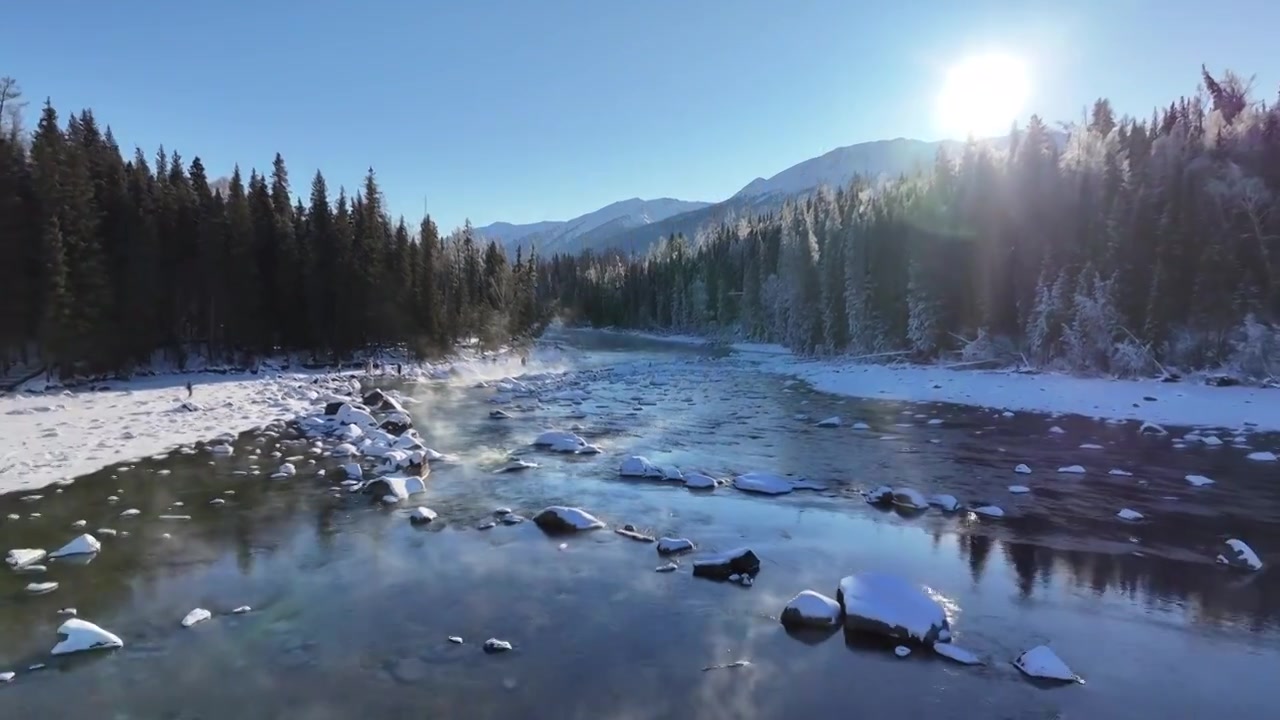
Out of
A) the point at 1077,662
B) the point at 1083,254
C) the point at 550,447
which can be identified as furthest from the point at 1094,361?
the point at 1077,662

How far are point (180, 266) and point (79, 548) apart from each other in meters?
43.9

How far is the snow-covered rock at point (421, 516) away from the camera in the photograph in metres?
15.2

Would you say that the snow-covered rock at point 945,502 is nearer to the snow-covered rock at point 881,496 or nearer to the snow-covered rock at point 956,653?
the snow-covered rock at point 881,496

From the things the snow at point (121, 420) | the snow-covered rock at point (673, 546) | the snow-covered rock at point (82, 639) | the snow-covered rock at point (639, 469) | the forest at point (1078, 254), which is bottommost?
the snow-covered rock at point (673, 546)

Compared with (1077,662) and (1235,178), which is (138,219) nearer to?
(1077,662)

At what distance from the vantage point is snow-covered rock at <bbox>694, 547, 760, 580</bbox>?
12.3 metres

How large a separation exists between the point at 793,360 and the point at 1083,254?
98.2 ft

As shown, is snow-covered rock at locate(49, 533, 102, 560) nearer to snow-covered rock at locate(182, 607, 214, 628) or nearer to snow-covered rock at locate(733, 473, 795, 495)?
snow-covered rock at locate(182, 607, 214, 628)

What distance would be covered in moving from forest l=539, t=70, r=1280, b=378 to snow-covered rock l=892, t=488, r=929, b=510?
106ft

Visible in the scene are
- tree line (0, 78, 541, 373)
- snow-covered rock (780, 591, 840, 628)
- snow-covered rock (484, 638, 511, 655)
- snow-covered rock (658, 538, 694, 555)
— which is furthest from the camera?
tree line (0, 78, 541, 373)

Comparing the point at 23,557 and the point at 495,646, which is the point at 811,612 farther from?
the point at 23,557

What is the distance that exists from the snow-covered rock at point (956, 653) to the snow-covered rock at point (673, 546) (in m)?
5.14

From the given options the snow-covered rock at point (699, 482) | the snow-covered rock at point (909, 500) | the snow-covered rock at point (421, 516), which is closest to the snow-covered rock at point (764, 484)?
the snow-covered rock at point (699, 482)

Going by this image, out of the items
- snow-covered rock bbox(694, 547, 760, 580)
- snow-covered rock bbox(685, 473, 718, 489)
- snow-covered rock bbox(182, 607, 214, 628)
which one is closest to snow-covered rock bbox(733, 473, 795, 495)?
snow-covered rock bbox(685, 473, 718, 489)
